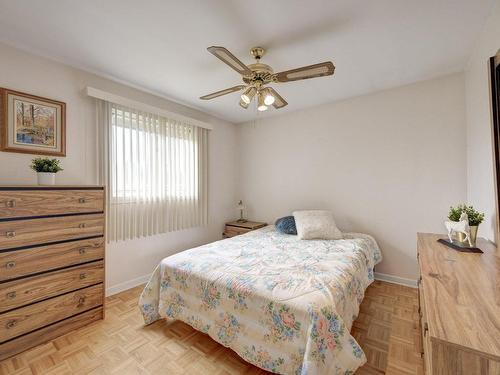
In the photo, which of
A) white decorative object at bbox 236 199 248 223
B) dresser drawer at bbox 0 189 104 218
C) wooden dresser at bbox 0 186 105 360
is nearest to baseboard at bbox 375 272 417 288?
white decorative object at bbox 236 199 248 223

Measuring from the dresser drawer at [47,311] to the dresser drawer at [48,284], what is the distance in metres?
0.05

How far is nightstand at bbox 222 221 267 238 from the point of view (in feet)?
11.8

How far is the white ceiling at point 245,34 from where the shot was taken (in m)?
1.50

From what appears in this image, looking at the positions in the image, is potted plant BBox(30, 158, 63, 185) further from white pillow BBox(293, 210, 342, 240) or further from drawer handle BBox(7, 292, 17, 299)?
white pillow BBox(293, 210, 342, 240)

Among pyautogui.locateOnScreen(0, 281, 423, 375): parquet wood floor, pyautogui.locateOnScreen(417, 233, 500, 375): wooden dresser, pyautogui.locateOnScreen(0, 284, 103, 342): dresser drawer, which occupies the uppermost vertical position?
pyautogui.locateOnScreen(417, 233, 500, 375): wooden dresser

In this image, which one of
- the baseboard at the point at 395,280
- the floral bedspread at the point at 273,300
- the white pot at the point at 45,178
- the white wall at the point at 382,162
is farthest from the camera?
the baseboard at the point at 395,280

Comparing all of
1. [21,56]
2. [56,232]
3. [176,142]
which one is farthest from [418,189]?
[21,56]

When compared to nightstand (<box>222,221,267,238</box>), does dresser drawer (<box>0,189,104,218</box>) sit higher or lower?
higher

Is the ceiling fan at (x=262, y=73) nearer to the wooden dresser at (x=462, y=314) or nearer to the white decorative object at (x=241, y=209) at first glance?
the wooden dresser at (x=462, y=314)

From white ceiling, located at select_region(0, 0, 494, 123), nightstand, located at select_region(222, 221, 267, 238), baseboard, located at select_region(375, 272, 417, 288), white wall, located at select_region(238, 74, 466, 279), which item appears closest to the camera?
white ceiling, located at select_region(0, 0, 494, 123)

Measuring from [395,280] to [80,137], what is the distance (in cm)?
401

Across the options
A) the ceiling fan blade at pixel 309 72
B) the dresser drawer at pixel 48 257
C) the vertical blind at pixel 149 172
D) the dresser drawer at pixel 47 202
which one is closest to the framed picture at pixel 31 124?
the vertical blind at pixel 149 172

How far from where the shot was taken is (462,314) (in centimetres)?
76

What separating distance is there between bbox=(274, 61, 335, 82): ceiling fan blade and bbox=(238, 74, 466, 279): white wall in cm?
169
